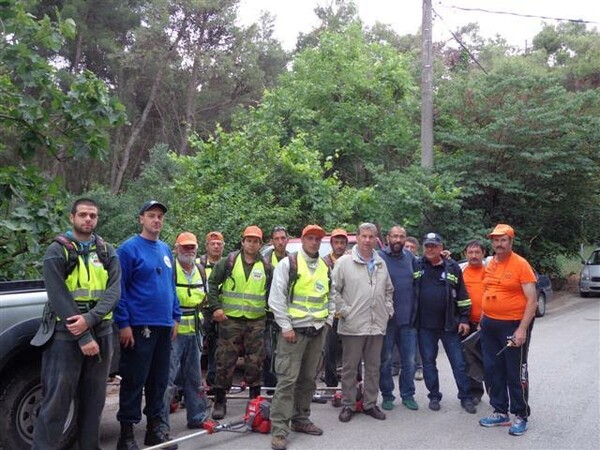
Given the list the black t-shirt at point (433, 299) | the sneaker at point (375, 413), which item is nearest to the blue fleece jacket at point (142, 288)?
the sneaker at point (375, 413)

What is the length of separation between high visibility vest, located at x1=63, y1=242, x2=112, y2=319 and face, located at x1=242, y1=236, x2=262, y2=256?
75.4 inches

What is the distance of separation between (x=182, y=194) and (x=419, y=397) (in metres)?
6.98

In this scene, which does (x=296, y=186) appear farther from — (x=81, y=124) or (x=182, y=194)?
(x=81, y=124)

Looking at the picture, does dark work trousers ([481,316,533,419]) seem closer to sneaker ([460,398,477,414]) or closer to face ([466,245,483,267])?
sneaker ([460,398,477,414])

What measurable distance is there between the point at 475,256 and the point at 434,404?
1.74 metres

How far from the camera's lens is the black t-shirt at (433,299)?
22.1 ft

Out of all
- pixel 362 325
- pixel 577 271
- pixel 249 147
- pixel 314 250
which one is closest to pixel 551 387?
pixel 362 325

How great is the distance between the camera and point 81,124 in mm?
6711

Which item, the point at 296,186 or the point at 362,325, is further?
the point at 296,186

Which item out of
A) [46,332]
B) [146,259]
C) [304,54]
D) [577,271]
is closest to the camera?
[46,332]

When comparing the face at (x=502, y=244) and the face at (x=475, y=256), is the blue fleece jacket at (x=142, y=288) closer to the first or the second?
the face at (x=502, y=244)

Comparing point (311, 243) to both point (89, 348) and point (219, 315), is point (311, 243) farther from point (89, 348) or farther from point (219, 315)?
point (89, 348)

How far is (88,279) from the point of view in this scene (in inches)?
178

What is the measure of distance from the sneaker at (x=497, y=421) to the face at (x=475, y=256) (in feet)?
5.81
